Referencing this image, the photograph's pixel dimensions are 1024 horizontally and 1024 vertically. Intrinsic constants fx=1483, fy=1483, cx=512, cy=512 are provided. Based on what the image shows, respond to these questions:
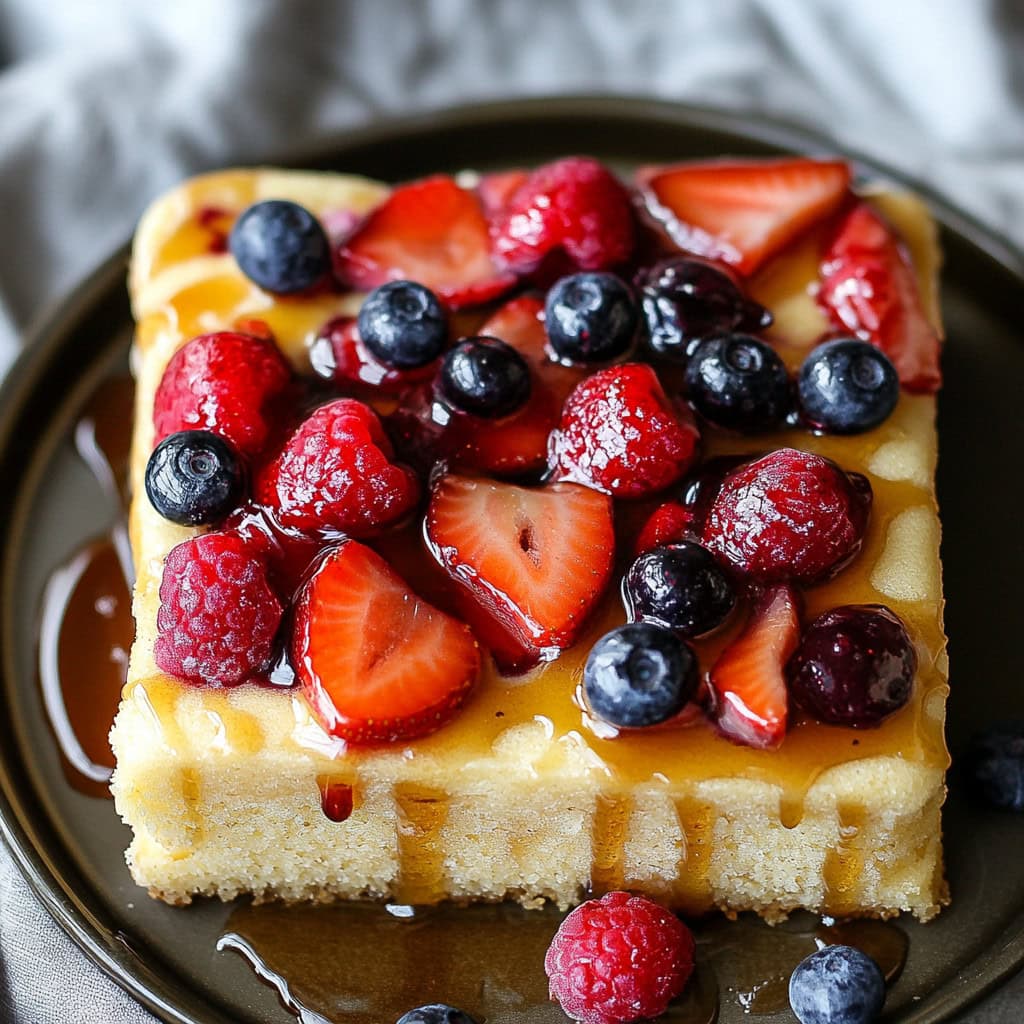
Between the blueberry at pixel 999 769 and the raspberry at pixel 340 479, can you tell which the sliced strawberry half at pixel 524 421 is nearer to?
the raspberry at pixel 340 479

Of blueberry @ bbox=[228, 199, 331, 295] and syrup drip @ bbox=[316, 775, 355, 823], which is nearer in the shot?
syrup drip @ bbox=[316, 775, 355, 823]

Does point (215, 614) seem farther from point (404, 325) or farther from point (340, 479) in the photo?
point (404, 325)

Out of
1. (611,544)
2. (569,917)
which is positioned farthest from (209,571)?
(569,917)

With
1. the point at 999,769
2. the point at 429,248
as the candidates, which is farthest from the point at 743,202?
the point at 999,769

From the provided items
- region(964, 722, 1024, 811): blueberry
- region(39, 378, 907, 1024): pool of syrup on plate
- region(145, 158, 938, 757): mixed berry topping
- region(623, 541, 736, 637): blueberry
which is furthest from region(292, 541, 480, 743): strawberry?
region(964, 722, 1024, 811): blueberry

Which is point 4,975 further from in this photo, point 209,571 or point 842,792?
point 842,792

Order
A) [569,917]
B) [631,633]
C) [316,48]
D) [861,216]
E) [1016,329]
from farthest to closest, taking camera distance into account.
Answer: [316,48] < [1016,329] < [861,216] < [569,917] < [631,633]

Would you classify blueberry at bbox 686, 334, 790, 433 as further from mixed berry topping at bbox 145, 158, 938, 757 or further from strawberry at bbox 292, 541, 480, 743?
strawberry at bbox 292, 541, 480, 743
